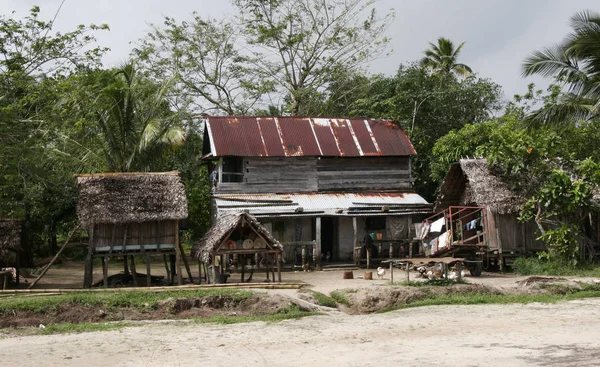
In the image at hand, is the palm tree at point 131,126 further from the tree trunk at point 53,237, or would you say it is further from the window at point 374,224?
the window at point 374,224

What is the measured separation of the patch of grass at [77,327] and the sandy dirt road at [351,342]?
40 cm

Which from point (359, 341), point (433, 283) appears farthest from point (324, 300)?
point (359, 341)

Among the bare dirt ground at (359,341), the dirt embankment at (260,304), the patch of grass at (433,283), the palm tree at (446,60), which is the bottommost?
the bare dirt ground at (359,341)

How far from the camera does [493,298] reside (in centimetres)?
1656

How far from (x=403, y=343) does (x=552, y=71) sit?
12.5 metres

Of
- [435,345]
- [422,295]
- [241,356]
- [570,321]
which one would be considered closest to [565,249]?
[422,295]

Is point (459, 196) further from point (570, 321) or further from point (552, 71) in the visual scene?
point (570, 321)

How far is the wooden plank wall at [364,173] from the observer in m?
28.6

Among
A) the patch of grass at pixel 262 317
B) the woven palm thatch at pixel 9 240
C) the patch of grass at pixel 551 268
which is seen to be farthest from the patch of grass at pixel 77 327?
the patch of grass at pixel 551 268

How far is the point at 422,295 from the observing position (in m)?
17.0

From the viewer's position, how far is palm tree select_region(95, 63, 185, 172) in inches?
1013

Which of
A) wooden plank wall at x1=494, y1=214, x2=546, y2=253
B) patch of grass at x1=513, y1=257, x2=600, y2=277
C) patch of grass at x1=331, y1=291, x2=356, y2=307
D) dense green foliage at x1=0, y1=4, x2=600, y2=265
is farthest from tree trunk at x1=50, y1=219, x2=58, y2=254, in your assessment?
patch of grass at x1=513, y1=257, x2=600, y2=277

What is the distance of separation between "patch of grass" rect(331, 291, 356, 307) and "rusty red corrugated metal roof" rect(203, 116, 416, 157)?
1043 cm

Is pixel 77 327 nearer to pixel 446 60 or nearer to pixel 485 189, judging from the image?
pixel 485 189
